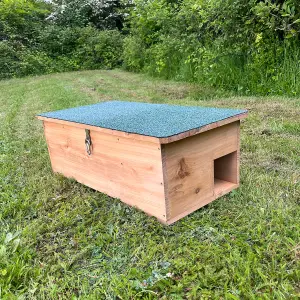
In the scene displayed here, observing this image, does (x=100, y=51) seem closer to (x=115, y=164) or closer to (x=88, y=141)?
(x=88, y=141)

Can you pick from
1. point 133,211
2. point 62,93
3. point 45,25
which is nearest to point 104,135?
point 133,211

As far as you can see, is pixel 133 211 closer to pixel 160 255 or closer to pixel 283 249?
pixel 160 255

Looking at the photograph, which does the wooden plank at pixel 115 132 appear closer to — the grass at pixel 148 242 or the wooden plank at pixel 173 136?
the wooden plank at pixel 173 136

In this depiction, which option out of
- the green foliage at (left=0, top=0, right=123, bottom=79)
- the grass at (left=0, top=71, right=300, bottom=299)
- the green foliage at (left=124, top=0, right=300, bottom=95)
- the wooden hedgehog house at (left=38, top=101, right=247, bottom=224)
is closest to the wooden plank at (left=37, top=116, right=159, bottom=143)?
the wooden hedgehog house at (left=38, top=101, right=247, bottom=224)

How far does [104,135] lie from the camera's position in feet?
5.30

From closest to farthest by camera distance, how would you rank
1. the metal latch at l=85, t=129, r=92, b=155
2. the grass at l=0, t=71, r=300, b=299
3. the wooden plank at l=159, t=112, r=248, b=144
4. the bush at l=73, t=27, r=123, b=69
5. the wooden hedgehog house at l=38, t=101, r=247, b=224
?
the grass at l=0, t=71, r=300, b=299, the wooden plank at l=159, t=112, r=248, b=144, the wooden hedgehog house at l=38, t=101, r=247, b=224, the metal latch at l=85, t=129, r=92, b=155, the bush at l=73, t=27, r=123, b=69

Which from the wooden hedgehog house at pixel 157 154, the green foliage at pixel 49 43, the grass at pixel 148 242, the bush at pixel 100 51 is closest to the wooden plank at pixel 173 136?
the wooden hedgehog house at pixel 157 154

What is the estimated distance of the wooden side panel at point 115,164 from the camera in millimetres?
1422

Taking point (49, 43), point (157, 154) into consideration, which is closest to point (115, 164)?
point (157, 154)

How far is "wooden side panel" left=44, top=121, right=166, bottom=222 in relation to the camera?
1422 mm

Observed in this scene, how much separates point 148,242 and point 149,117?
644mm

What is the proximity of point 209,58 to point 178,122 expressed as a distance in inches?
145

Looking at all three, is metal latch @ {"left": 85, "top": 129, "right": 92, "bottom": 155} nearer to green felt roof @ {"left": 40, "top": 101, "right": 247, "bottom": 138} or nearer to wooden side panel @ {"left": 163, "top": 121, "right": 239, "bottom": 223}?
green felt roof @ {"left": 40, "top": 101, "right": 247, "bottom": 138}

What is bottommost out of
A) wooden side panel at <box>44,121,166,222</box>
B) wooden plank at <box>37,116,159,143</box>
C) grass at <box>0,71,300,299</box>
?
grass at <box>0,71,300,299</box>
